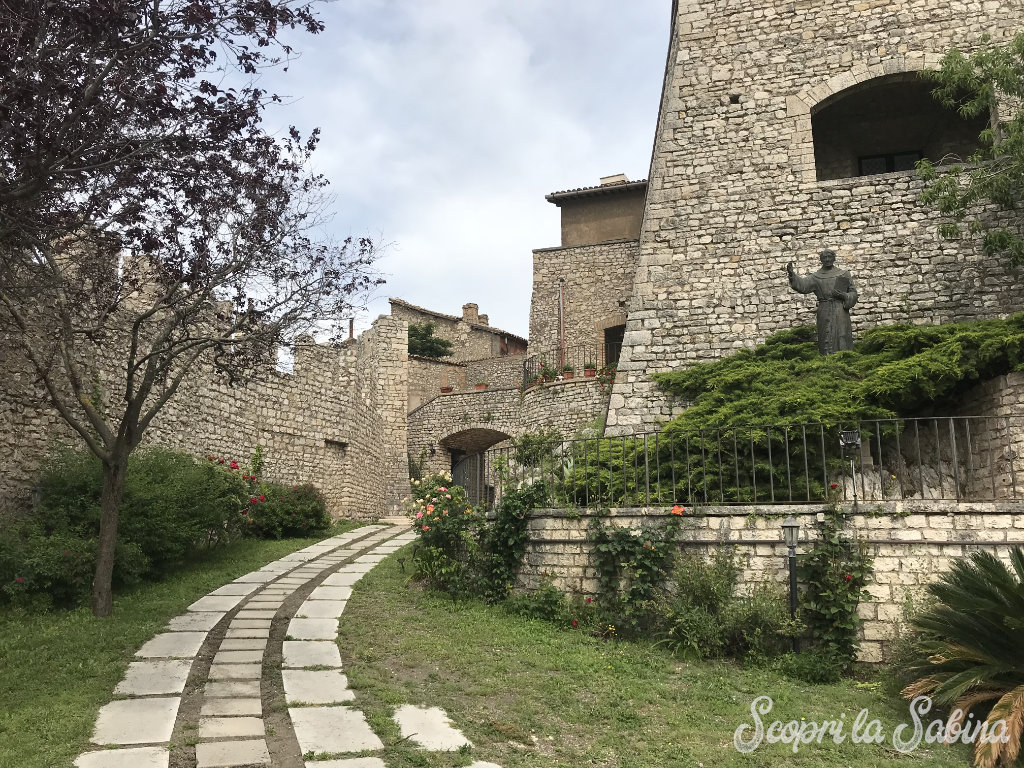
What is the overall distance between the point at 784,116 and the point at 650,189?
239 cm

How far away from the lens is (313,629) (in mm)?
7102

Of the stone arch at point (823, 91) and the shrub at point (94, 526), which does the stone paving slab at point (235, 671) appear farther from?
the stone arch at point (823, 91)

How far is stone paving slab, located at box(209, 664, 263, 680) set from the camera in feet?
19.0

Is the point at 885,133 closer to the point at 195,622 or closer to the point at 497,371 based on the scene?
the point at 195,622

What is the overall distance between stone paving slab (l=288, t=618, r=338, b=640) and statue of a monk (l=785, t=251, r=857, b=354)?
740cm


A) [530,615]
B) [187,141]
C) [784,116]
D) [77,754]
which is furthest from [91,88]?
[784,116]

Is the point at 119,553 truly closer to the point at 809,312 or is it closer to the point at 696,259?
the point at 696,259

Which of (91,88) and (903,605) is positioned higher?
(91,88)

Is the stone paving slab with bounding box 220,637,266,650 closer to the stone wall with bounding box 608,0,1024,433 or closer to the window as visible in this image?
the stone wall with bounding box 608,0,1024,433

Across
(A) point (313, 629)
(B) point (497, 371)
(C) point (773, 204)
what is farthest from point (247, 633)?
(B) point (497, 371)

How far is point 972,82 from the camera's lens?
10438mm

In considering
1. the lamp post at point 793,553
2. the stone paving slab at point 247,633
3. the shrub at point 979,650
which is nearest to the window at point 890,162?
the lamp post at point 793,553

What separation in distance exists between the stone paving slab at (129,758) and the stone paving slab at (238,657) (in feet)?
5.56

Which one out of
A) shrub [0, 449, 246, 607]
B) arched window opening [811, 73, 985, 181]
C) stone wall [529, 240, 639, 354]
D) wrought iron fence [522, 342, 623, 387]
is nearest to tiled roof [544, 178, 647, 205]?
stone wall [529, 240, 639, 354]
